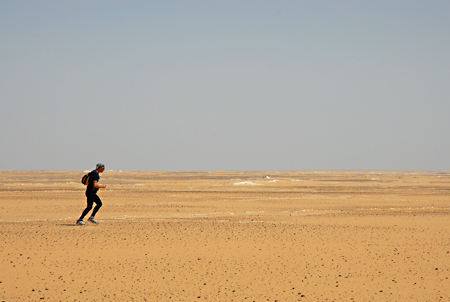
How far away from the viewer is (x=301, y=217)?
59.6 ft

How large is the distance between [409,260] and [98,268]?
637 centimetres

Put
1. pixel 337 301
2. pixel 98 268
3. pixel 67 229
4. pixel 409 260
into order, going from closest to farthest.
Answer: pixel 337 301, pixel 98 268, pixel 409 260, pixel 67 229

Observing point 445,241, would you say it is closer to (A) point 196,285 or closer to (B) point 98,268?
(A) point 196,285

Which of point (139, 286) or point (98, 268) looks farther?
point (98, 268)

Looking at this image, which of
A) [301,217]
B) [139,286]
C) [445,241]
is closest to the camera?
[139,286]

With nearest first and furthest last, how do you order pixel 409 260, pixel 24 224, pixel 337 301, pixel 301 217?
pixel 337 301
pixel 409 260
pixel 24 224
pixel 301 217

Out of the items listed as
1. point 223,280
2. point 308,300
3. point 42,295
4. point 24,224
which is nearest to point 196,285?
point 223,280

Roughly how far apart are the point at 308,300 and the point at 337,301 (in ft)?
1.45

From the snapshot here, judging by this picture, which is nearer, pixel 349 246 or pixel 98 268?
pixel 98 268

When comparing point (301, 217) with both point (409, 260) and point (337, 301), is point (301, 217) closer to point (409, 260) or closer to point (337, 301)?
point (409, 260)

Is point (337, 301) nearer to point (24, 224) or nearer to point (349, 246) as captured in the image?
point (349, 246)

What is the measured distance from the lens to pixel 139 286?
7.67 meters

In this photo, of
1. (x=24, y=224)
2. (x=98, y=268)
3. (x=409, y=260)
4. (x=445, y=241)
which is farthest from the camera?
(x=24, y=224)

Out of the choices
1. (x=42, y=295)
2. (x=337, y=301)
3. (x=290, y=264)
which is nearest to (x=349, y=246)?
(x=290, y=264)
